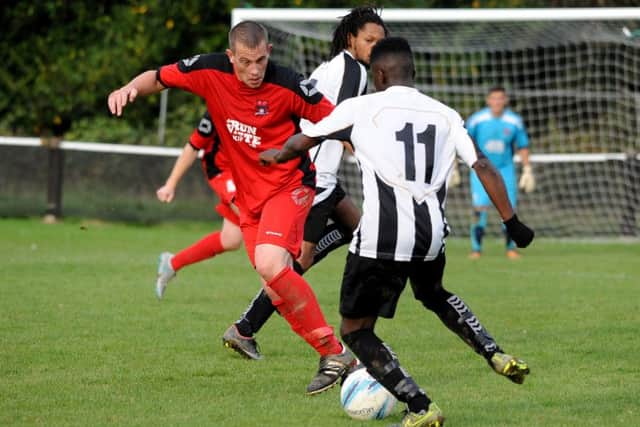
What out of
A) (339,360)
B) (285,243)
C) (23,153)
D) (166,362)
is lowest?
(23,153)

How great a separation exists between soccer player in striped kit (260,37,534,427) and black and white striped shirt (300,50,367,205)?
175 centimetres

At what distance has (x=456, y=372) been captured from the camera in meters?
6.84

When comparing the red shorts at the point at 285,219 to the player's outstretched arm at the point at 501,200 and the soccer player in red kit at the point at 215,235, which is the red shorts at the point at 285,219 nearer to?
the player's outstretched arm at the point at 501,200

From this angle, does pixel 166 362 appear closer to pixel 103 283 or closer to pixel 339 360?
pixel 339 360

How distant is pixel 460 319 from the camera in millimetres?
5523

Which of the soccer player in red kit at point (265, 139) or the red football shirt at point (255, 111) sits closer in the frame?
the soccer player in red kit at point (265, 139)

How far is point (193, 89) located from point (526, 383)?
2457mm

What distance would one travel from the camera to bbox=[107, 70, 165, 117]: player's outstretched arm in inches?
249

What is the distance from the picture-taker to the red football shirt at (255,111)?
21.5 feet

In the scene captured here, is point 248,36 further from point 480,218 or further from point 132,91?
point 480,218

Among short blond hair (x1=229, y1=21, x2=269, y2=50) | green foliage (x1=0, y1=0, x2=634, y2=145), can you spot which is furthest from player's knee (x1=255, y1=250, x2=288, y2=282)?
green foliage (x1=0, y1=0, x2=634, y2=145)

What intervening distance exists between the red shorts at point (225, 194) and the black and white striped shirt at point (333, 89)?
5.74ft

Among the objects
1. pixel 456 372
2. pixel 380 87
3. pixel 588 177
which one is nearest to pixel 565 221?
pixel 588 177

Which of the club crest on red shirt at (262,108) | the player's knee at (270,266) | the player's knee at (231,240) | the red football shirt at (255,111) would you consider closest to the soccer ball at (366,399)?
the player's knee at (270,266)
